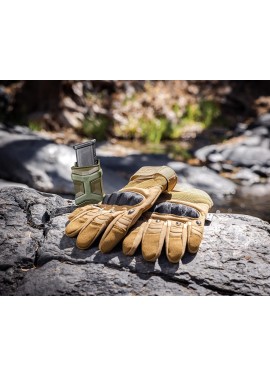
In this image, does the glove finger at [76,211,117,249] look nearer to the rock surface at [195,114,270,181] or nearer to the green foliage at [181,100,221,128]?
the rock surface at [195,114,270,181]

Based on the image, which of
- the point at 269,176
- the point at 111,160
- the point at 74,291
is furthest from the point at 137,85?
the point at 74,291

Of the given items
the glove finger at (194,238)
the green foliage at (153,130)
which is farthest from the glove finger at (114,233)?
the green foliage at (153,130)

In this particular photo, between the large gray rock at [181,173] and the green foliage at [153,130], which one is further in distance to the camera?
the green foliage at [153,130]

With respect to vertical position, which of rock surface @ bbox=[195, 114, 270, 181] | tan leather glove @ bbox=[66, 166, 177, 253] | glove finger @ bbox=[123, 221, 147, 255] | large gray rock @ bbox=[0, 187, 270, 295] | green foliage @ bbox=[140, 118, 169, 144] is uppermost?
tan leather glove @ bbox=[66, 166, 177, 253]

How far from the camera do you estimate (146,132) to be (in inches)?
298

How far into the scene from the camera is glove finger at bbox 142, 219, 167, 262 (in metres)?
2.46

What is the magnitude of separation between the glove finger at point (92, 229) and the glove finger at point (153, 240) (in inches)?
10.0

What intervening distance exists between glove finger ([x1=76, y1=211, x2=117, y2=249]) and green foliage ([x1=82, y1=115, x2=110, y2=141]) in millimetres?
5087

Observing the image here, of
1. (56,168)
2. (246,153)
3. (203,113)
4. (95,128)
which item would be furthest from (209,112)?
(56,168)

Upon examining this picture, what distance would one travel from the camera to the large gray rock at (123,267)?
241 cm

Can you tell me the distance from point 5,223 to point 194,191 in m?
1.33

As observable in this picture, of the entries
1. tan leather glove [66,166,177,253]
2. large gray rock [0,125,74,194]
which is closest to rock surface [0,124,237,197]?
large gray rock [0,125,74,194]

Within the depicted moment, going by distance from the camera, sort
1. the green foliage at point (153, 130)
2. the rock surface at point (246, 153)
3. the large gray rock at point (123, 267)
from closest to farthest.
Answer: the large gray rock at point (123, 267)
the rock surface at point (246, 153)
the green foliage at point (153, 130)

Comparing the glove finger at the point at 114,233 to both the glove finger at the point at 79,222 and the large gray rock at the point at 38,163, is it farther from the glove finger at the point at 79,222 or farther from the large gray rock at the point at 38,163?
the large gray rock at the point at 38,163
